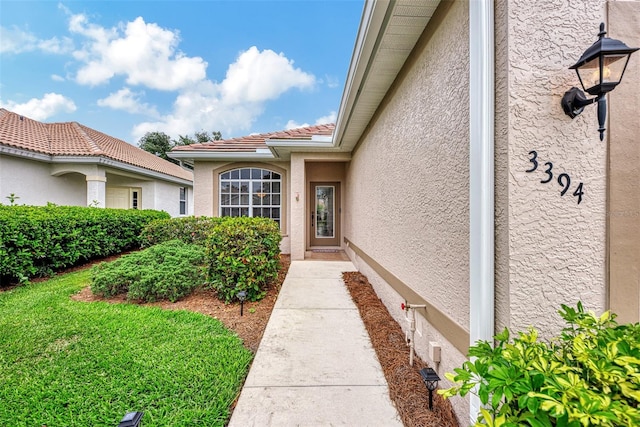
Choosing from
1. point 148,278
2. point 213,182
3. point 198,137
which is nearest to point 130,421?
point 148,278

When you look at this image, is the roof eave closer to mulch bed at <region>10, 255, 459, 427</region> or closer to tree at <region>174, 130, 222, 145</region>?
mulch bed at <region>10, 255, 459, 427</region>

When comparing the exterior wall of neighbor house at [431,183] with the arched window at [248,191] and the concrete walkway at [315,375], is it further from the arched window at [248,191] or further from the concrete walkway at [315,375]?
the arched window at [248,191]

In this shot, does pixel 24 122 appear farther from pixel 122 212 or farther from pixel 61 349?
pixel 61 349

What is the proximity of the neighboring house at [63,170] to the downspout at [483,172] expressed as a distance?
12.4 metres

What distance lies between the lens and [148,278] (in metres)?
4.83

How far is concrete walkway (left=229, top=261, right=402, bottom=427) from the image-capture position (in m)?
2.27

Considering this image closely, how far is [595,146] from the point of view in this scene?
5.78ft

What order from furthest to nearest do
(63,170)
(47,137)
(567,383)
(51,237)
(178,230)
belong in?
(47,137) < (63,170) < (178,230) < (51,237) < (567,383)

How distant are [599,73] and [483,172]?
838 millimetres

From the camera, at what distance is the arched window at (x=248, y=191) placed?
10.1 metres

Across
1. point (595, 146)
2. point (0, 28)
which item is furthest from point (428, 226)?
point (0, 28)

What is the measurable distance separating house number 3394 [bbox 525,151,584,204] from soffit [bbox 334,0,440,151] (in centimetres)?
198

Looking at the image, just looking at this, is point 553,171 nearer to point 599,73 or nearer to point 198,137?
point 599,73

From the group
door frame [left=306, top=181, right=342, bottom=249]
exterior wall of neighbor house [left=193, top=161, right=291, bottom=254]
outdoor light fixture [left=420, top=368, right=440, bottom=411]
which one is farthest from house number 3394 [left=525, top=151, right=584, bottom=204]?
door frame [left=306, top=181, right=342, bottom=249]
